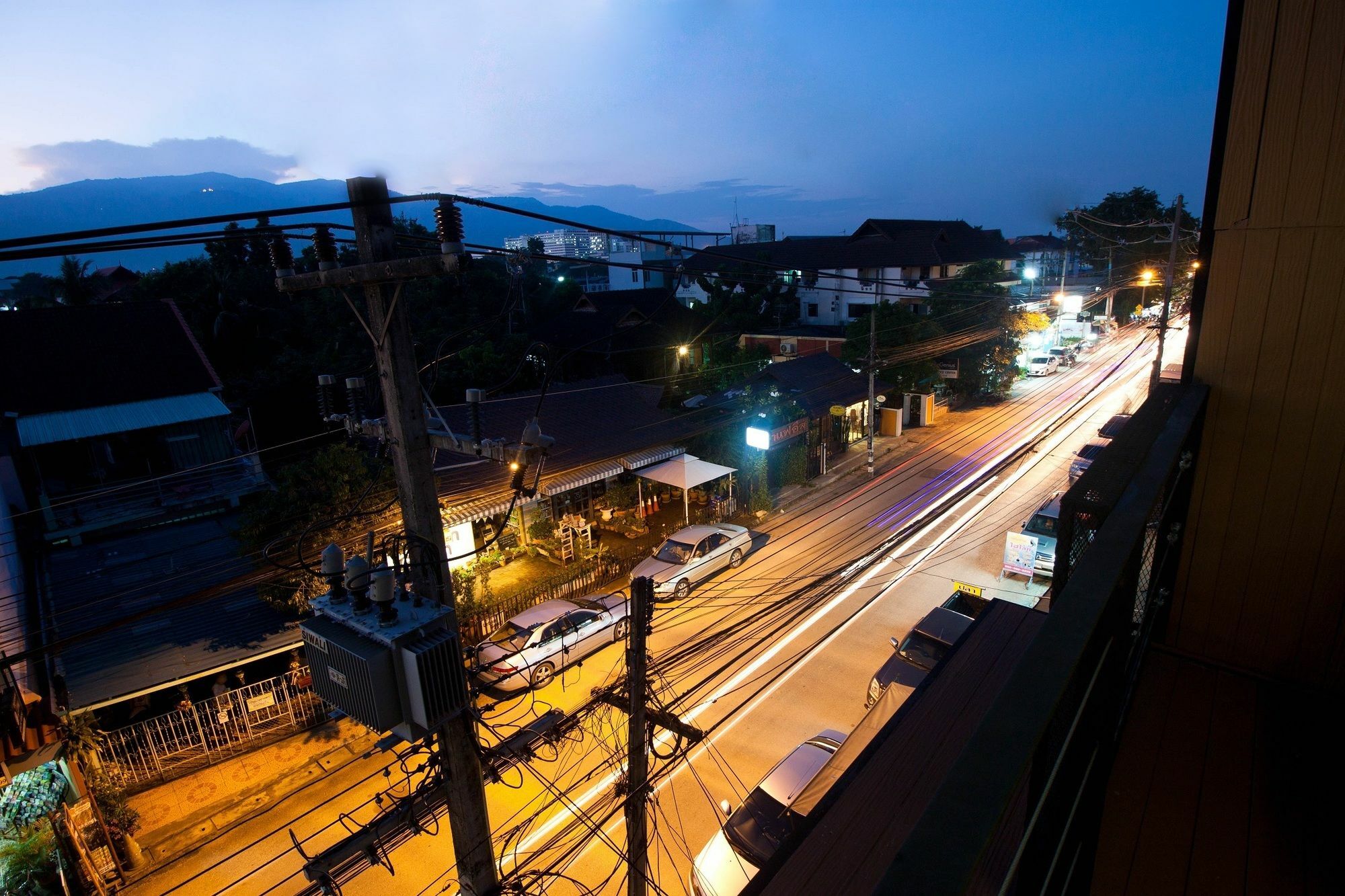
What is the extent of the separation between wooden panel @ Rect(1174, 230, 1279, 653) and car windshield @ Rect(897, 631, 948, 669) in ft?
23.2

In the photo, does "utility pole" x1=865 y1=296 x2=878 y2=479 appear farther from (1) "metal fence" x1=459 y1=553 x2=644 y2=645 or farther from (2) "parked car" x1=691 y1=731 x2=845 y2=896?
(2) "parked car" x1=691 y1=731 x2=845 y2=896

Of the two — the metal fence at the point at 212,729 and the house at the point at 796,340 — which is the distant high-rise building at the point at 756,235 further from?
the metal fence at the point at 212,729

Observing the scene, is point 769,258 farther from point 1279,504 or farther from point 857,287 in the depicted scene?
point 1279,504

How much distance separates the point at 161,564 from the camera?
1237 cm

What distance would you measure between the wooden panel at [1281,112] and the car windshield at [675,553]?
475 inches

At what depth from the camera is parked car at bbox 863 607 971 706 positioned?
389 inches

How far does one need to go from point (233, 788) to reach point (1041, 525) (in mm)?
15389

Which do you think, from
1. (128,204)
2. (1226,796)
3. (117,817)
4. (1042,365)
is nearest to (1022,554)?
(1226,796)

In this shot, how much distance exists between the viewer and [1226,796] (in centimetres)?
258

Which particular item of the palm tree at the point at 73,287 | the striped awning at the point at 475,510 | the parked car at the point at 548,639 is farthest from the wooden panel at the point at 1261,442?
the palm tree at the point at 73,287

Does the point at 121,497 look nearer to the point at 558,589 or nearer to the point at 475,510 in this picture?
the point at 475,510

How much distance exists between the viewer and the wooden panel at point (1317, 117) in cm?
274

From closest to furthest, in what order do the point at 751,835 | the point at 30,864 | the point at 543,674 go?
the point at 751,835
the point at 30,864
the point at 543,674

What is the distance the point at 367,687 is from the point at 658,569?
10.0 meters
